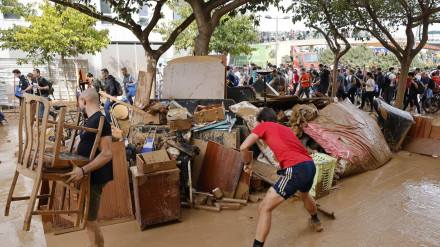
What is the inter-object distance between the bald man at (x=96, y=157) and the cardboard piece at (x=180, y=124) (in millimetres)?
2362

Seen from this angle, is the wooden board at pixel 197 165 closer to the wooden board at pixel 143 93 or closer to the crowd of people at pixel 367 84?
the wooden board at pixel 143 93

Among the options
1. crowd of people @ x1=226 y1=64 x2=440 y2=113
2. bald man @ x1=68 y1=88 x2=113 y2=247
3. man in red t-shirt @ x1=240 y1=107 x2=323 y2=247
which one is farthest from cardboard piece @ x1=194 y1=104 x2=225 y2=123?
crowd of people @ x1=226 y1=64 x2=440 y2=113

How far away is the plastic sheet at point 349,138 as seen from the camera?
576 centimetres

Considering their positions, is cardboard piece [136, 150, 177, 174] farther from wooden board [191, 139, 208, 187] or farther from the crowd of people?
the crowd of people

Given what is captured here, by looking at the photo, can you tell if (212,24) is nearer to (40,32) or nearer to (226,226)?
(226,226)

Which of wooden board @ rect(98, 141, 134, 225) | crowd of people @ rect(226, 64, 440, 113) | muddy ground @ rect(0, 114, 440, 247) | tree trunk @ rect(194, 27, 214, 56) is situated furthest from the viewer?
crowd of people @ rect(226, 64, 440, 113)

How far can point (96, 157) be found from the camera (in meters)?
2.85

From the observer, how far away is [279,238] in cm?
381

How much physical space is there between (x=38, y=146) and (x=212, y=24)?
18.2 feet

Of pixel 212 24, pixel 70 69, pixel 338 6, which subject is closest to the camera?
pixel 212 24

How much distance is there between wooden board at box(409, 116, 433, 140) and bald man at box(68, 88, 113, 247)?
703 cm

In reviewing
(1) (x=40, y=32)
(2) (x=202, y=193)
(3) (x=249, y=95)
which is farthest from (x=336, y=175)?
(1) (x=40, y=32)

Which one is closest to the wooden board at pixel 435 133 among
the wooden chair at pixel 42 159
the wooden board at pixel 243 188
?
the wooden board at pixel 243 188

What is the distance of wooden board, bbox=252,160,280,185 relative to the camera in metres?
5.17
